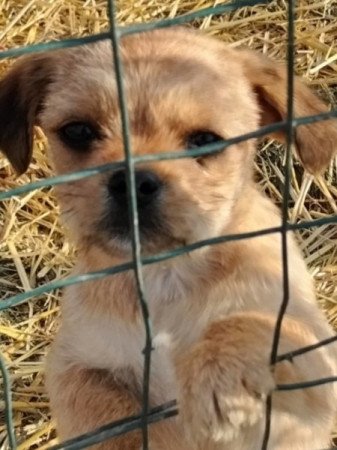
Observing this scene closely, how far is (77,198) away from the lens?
3.08m

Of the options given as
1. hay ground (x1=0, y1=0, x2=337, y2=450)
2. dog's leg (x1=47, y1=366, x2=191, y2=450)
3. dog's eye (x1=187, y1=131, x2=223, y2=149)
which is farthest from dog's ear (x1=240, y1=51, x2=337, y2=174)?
hay ground (x1=0, y1=0, x2=337, y2=450)

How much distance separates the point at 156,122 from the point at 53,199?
210cm

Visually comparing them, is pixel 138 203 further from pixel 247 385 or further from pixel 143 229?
pixel 247 385

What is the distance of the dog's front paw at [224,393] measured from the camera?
8.99 ft

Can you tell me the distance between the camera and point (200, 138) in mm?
3172

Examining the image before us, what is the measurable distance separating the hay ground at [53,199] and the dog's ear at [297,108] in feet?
4.22

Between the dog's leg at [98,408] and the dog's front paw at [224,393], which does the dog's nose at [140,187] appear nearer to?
the dog's front paw at [224,393]

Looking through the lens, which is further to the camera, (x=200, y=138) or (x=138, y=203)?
(x=200, y=138)

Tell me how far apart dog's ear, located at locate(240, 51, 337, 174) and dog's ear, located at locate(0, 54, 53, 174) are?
69 centimetres

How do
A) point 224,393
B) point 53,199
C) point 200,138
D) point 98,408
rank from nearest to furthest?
1. point 224,393
2. point 200,138
3. point 98,408
4. point 53,199

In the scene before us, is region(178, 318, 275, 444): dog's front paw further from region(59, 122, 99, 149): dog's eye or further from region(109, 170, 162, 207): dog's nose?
region(59, 122, 99, 149): dog's eye

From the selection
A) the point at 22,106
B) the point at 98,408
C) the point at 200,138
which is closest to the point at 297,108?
the point at 200,138

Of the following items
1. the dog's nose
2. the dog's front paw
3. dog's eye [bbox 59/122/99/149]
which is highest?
dog's eye [bbox 59/122/99/149]

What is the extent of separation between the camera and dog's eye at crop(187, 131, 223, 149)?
10.3 feet
